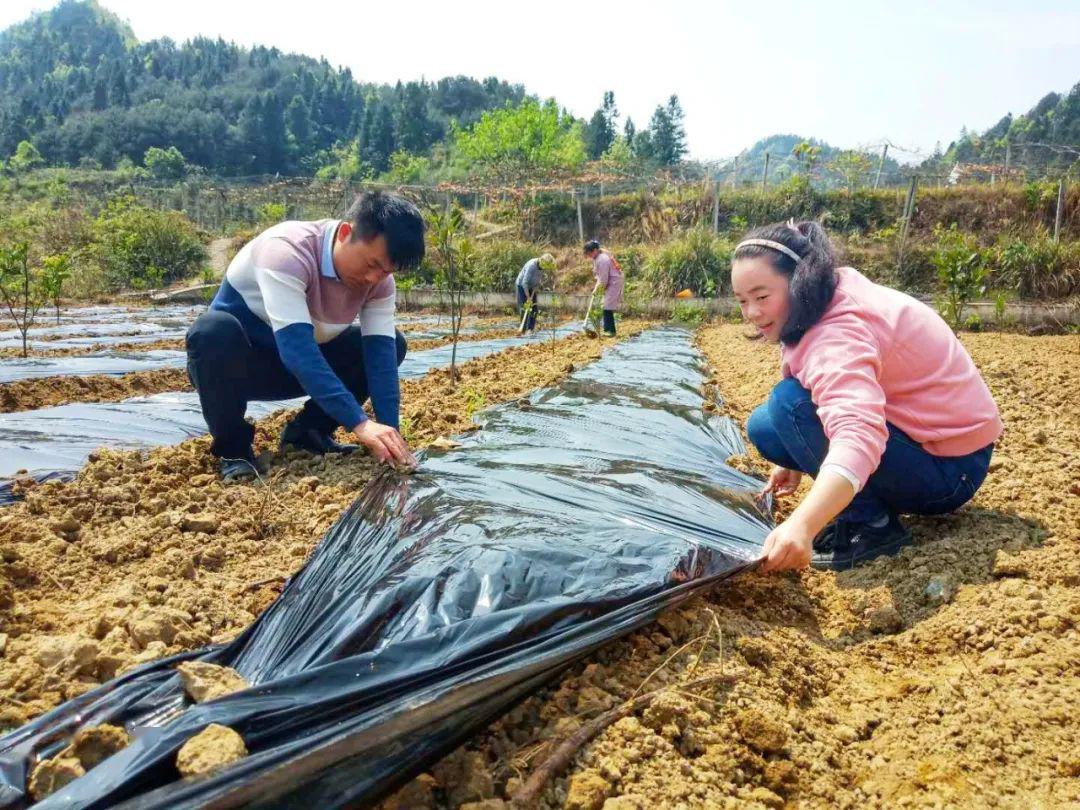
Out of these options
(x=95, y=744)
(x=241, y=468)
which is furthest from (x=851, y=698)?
(x=241, y=468)

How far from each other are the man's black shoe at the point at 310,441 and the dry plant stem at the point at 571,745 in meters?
1.89

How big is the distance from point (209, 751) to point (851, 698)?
115 cm

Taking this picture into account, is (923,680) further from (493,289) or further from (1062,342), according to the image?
(493,289)

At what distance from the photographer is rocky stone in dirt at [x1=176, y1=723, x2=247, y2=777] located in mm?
792

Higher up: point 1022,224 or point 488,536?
point 1022,224

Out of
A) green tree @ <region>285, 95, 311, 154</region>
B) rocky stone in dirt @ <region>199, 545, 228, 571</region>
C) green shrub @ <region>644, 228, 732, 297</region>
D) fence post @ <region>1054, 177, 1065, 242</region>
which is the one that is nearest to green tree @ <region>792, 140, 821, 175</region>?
green shrub @ <region>644, 228, 732, 297</region>

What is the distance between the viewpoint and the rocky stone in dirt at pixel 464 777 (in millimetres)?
983

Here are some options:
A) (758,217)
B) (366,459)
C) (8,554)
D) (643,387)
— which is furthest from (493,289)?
(8,554)

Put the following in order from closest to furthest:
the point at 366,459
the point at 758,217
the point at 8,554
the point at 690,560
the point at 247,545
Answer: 1. the point at 690,560
2. the point at 8,554
3. the point at 247,545
4. the point at 366,459
5. the point at 758,217

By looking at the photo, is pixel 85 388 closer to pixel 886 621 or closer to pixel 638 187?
pixel 886 621

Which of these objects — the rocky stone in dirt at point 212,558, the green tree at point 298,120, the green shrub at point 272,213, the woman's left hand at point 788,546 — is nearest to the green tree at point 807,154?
Answer: the green shrub at point 272,213

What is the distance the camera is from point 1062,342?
795 cm

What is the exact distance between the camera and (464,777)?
101cm

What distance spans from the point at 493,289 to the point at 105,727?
14.3 m
